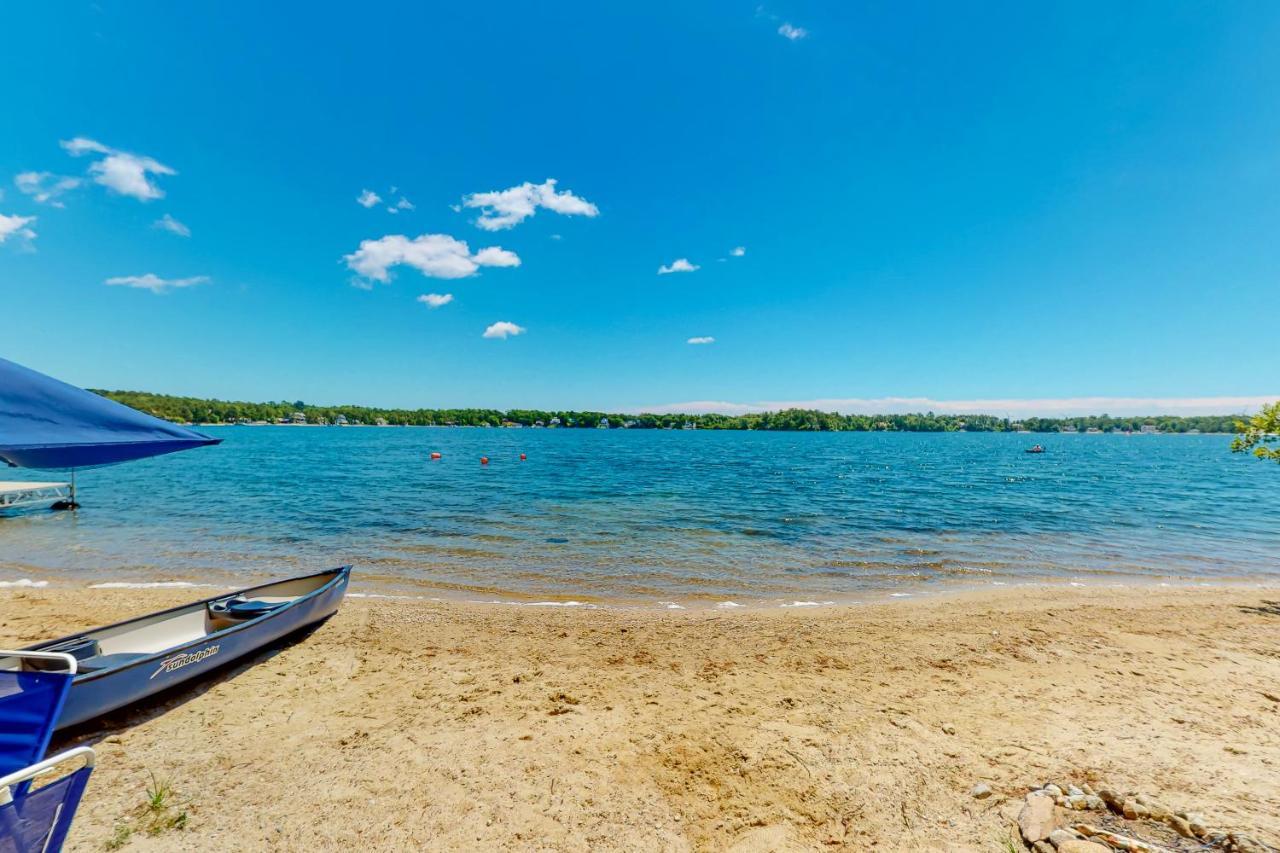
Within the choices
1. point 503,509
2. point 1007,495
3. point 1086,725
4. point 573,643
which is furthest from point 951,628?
point 1007,495

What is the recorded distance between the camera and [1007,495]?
33.9 m

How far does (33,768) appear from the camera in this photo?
3.10 meters

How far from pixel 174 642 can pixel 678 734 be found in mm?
8100

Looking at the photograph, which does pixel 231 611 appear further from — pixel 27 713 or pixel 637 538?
pixel 637 538

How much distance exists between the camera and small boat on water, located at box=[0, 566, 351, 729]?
5945 mm

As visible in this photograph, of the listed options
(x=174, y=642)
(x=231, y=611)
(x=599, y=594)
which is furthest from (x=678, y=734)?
(x=174, y=642)

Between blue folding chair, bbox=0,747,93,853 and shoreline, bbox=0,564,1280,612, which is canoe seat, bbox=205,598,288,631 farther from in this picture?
blue folding chair, bbox=0,747,93,853

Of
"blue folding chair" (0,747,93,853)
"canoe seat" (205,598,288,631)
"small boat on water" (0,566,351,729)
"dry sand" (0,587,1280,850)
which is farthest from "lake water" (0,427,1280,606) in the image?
"blue folding chair" (0,747,93,853)

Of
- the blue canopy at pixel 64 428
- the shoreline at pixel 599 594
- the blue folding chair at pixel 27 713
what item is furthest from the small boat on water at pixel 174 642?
the shoreline at pixel 599 594

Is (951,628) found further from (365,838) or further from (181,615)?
(181,615)

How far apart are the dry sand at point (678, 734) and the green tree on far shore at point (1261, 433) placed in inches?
140

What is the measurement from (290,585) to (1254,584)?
24703mm

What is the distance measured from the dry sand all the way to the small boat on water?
368mm

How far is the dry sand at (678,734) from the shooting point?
4.71 meters
